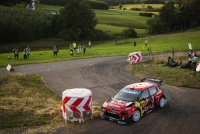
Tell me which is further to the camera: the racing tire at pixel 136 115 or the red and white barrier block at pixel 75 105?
the racing tire at pixel 136 115

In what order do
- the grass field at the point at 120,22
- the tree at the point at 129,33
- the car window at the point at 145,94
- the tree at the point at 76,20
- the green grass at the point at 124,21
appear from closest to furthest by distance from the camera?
the car window at the point at 145,94 < the tree at the point at 76,20 < the tree at the point at 129,33 < the grass field at the point at 120,22 < the green grass at the point at 124,21

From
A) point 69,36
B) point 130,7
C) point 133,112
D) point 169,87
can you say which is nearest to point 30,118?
point 133,112

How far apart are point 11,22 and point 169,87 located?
54.6 metres

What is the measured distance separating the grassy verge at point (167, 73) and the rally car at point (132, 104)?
717cm

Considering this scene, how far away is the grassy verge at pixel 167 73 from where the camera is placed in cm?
2420

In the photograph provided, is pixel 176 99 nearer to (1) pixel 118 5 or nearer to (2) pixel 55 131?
(2) pixel 55 131

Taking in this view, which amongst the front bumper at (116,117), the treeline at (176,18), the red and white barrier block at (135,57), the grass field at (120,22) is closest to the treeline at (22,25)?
the grass field at (120,22)

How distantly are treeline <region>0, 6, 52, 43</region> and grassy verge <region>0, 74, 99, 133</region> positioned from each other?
47.0m

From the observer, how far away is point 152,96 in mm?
16797

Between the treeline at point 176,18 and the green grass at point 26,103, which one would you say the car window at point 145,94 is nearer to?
the green grass at point 26,103

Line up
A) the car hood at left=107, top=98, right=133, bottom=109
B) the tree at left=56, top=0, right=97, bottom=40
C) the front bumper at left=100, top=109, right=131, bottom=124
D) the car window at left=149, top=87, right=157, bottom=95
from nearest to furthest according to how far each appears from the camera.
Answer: the front bumper at left=100, top=109, right=131, bottom=124
the car hood at left=107, top=98, right=133, bottom=109
the car window at left=149, top=87, right=157, bottom=95
the tree at left=56, top=0, right=97, bottom=40

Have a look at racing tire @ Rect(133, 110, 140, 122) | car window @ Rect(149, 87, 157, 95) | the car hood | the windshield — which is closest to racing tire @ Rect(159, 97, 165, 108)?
car window @ Rect(149, 87, 157, 95)

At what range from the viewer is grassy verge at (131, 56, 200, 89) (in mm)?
24203

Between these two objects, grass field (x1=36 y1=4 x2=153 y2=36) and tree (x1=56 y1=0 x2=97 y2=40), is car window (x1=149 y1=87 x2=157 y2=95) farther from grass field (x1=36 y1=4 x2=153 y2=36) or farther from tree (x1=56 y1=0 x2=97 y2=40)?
grass field (x1=36 y1=4 x2=153 y2=36)
